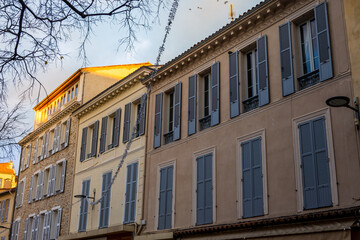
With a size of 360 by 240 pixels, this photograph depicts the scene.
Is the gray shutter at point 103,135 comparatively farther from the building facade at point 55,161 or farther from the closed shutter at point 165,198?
the closed shutter at point 165,198

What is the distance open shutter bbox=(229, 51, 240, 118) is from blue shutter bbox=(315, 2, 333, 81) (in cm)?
317

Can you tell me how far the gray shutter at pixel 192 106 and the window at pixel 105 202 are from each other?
545 centimetres

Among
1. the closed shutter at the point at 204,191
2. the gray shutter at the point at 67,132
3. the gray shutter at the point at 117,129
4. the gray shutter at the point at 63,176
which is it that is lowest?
the closed shutter at the point at 204,191

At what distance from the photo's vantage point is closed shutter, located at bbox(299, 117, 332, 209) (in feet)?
35.5

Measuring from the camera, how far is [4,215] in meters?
35.6

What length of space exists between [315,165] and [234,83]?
428 centimetres

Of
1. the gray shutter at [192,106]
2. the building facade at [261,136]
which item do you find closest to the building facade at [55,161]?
the building facade at [261,136]

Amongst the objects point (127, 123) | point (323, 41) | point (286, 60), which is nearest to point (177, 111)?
point (127, 123)

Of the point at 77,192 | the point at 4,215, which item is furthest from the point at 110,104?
the point at 4,215

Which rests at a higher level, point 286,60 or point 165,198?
point 286,60

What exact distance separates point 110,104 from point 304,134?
12.1m

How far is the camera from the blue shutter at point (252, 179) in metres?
12.6

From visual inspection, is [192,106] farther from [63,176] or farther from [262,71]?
[63,176]

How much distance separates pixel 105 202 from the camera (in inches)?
797
